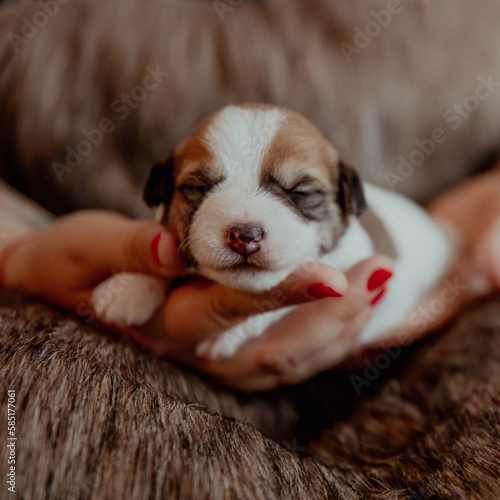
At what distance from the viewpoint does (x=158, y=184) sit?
117 cm

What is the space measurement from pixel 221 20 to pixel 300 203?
40.3 inches

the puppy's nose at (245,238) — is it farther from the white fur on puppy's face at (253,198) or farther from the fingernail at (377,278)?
the fingernail at (377,278)

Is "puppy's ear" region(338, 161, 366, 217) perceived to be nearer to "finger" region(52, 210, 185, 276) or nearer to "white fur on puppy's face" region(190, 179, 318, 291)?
Answer: "white fur on puppy's face" region(190, 179, 318, 291)

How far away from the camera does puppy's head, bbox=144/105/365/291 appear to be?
94cm

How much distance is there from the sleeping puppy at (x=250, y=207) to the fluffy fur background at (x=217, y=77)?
51 centimetres

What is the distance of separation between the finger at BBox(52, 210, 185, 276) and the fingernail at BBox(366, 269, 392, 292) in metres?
0.47

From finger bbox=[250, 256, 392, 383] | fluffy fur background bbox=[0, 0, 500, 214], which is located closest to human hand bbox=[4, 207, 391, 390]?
finger bbox=[250, 256, 392, 383]

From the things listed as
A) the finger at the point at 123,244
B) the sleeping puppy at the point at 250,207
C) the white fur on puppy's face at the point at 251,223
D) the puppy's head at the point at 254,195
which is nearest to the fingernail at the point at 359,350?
the sleeping puppy at the point at 250,207

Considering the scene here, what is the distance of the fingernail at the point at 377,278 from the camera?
1.08m

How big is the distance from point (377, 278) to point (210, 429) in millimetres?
545

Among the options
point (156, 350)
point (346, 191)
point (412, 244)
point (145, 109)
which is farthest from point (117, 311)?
point (412, 244)

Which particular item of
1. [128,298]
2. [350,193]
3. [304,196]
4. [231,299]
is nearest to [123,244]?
[128,298]

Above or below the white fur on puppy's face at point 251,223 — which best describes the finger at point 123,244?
below

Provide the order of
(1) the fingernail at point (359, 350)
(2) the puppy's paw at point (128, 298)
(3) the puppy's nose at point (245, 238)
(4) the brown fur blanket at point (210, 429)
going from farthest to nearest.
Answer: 1. (1) the fingernail at point (359, 350)
2. (2) the puppy's paw at point (128, 298)
3. (3) the puppy's nose at point (245, 238)
4. (4) the brown fur blanket at point (210, 429)
